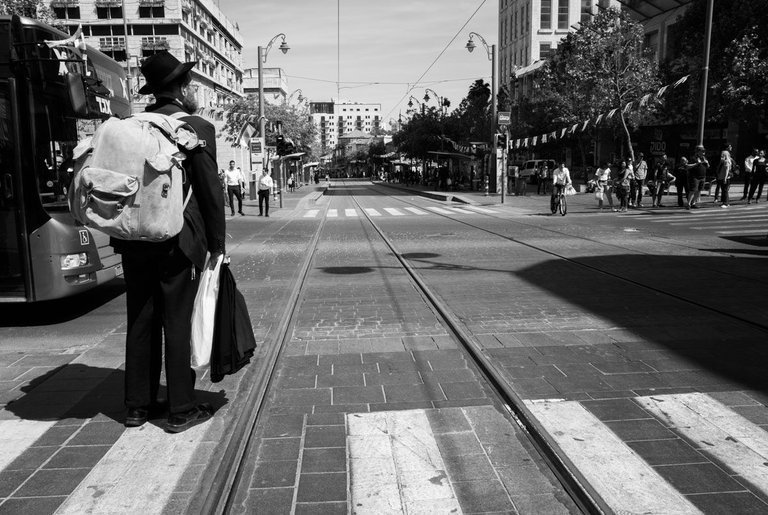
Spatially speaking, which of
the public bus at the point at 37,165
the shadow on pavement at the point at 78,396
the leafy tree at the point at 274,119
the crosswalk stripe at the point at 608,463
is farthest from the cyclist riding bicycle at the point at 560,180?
the leafy tree at the point at 274,119

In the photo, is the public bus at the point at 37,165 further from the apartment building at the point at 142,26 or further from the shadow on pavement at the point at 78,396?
the apartment building at the point at 142,26

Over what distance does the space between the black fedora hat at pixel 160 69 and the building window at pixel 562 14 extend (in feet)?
241

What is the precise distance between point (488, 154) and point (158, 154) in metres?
38.4

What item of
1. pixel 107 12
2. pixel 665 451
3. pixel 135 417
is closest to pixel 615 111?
pixel 665 451

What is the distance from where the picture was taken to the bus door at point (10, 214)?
6.28 m

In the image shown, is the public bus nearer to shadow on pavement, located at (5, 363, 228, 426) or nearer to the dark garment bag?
shadow on pavement, located at (5, 363, 228, 426)

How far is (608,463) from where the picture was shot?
3162 millimetres

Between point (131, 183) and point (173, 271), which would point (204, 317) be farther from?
point (131, 183)

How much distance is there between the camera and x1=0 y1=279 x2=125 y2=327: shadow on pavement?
687 cm

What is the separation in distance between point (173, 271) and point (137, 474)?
1.04 m

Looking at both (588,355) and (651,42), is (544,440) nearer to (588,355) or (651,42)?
(588,355)

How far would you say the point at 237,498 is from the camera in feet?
9.46

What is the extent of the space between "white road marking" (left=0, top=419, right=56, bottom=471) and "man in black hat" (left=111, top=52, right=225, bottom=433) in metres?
0.51

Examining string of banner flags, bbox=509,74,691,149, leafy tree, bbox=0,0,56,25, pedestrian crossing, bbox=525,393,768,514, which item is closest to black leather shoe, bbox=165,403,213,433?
pedestrian crossing, bbox=525,393,768,514
